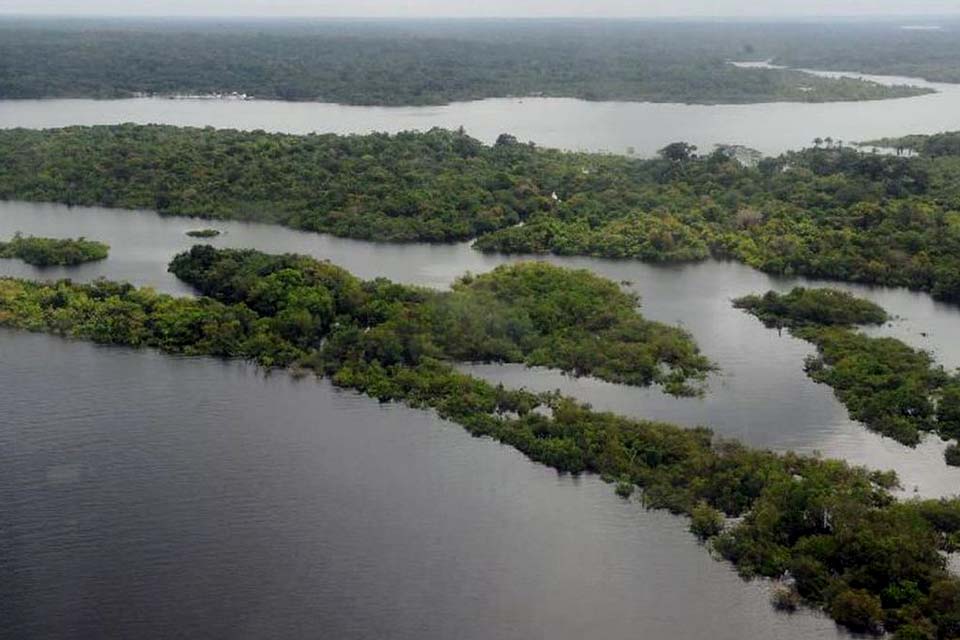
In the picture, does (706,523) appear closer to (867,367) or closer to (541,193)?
(867,367)

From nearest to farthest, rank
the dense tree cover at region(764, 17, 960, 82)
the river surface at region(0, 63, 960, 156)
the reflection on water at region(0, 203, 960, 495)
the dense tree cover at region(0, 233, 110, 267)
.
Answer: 1. the reflection on water at region(0, 203, 960, 495)
2. the dense tree cover at region(0, 233, 110, 267)
3. the river surface at region(0, 63, 960, 156)
4. the dense tree cover at region(764, 17, 960, 82)

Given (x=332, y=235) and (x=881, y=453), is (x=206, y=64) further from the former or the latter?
(x=881, y=453)

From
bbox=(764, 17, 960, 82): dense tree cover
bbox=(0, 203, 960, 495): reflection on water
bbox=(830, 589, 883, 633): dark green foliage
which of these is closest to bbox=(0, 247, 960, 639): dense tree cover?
bbox=(830, 589, 883, 633): dark green foliage

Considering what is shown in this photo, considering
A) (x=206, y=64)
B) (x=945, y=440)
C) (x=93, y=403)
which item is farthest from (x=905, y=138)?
(x=206, y=64)

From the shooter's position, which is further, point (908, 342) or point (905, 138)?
point (905, 138)

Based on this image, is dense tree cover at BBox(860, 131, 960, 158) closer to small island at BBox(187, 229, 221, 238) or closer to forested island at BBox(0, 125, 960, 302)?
forested island at BBox(0, 125, 960, 302)
